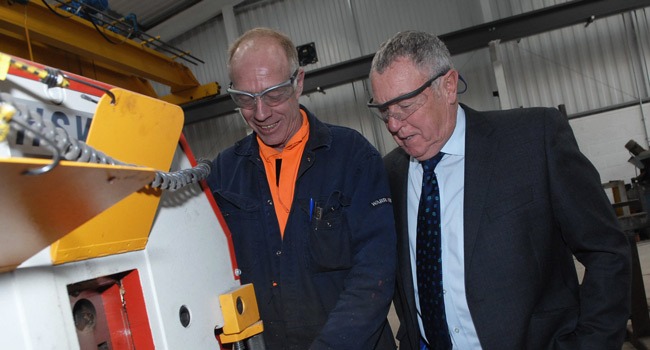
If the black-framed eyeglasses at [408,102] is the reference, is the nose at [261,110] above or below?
above

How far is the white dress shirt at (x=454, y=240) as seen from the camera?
1406 mm

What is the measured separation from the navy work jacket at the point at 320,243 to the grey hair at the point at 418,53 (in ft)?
0.87

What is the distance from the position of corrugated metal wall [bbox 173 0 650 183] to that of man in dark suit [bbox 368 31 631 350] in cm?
646

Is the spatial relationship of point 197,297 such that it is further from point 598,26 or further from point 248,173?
point 598,26

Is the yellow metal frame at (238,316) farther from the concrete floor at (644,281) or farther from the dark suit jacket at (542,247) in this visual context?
the concrete floor at (644,281)

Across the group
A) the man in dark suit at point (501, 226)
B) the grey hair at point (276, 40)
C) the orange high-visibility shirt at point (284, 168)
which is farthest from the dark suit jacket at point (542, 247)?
the grey hair at point (276, 40)

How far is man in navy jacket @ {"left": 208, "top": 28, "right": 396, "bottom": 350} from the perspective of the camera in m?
1.38

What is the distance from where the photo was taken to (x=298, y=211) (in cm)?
143

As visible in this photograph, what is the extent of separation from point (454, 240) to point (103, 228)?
0.93m

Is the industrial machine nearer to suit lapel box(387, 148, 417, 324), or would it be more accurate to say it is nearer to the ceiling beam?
suit lapel box(387, 148, 417, 324)

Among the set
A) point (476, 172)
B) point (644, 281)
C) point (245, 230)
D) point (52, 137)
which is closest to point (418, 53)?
point (476, 172)

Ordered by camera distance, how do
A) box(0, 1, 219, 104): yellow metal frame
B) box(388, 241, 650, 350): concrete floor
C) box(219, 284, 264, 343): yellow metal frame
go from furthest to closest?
box(0, 1, 219, 104): yellow metal frame → box(388, 241, 650, 350): concrete floor → box(219, 284, 264, 343): yellow metal frame

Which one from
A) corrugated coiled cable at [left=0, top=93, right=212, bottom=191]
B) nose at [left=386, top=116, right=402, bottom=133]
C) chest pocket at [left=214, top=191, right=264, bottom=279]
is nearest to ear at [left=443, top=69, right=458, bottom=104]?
nose at [left=386, top=116, right=402, bottom=133]

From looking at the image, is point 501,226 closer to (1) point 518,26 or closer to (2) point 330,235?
(2) point 330,235
